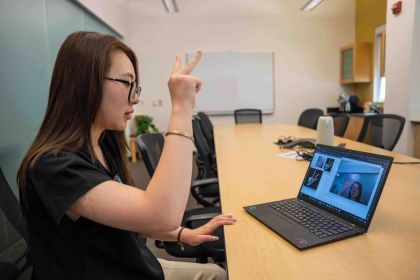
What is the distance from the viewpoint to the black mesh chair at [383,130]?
2.63m

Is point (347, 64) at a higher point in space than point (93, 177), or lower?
higher

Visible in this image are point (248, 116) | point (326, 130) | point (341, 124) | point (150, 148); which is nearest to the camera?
point (150, 148)

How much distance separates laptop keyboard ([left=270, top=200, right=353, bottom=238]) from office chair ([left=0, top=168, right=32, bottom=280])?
0.85 meters

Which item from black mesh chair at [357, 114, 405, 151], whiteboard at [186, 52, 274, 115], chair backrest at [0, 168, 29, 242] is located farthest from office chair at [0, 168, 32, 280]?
whiteboard at [186, 52, 274, 115]

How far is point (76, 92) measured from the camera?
737 mm

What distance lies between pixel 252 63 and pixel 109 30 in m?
2.64

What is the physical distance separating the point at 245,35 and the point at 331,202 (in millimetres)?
5254

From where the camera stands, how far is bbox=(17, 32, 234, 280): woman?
64 cm

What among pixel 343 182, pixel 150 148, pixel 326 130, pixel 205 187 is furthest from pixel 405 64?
pixel 150 148

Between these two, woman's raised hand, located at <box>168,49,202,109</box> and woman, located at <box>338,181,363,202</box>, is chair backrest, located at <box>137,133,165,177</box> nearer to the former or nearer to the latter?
woman's raised hand, located at <box>168,49,202,109</box>

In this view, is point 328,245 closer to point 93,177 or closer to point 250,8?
point 93,177

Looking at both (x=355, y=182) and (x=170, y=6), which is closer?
(x=355, y=182)

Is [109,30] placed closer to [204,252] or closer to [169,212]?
[204,252]

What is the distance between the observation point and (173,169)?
67cm
